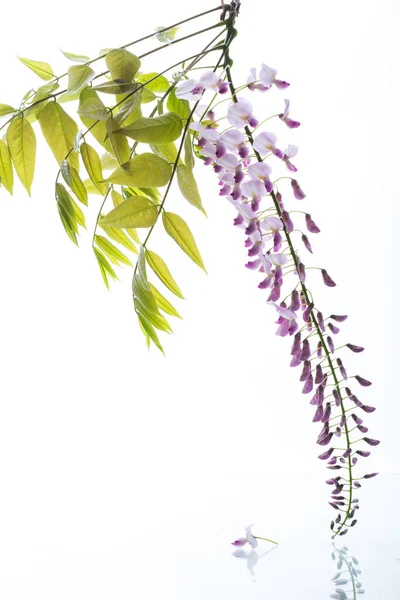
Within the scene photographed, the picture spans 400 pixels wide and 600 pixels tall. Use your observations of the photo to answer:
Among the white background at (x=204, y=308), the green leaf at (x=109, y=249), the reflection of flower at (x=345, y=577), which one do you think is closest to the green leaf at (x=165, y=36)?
the green leaf at (x=109, y=249)

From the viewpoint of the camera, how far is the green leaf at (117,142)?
0.30 m

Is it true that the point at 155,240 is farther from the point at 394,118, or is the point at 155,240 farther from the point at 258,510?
the point at 258,510

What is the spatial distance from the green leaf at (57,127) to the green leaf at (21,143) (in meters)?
0.01

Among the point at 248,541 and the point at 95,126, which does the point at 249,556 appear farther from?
the point at 95,126

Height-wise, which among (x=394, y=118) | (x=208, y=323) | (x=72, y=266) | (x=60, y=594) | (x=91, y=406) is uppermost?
(x=394, y=118)

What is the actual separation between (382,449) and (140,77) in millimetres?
953

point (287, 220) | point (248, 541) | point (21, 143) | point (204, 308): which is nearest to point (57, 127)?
point (21, 143)

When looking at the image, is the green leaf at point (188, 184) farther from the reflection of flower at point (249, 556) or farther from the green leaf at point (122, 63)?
the reflection of flower at point (249, 556)

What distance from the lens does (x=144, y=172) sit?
309mm

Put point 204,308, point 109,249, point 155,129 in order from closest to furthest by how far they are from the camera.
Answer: point 155,129, point 109,249, point 204,308

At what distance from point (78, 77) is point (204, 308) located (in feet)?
3.06

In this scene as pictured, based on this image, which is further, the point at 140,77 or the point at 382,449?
the point at 382,449

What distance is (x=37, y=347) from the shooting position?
1.25 meters

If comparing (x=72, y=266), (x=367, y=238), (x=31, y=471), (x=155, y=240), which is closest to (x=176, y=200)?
(x=155, y=240)
